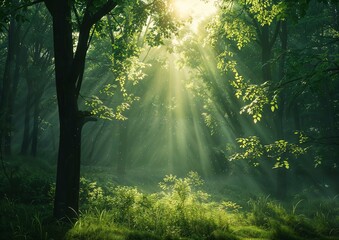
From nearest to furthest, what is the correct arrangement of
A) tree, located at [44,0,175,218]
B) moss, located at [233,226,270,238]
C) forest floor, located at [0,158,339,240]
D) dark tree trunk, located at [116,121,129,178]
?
forest floor, located at [0,158,339,240], tree, located at [44,0,175,218], moss, located at [233,226,270,238], dark tree trunk, located at [116,121,129,178]

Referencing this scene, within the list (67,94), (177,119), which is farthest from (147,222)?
(177,119)

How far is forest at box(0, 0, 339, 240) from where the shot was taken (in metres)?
8.23

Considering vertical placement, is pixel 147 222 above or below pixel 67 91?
below

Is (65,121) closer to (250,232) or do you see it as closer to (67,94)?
(67,94)

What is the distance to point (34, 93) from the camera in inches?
1072

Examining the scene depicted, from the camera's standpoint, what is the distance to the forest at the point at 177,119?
8234 millimetres

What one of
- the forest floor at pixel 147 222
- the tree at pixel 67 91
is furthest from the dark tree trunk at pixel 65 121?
the forest floor at pixel 147 222

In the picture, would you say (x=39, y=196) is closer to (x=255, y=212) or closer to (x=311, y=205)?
(x=255, y=212)

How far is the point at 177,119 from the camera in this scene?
116ft

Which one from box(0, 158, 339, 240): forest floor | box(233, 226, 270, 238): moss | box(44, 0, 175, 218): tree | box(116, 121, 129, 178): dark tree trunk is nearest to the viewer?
box(0, 158, 339, 240): forest floor

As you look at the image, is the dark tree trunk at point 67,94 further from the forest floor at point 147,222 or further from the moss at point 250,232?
the moss at point 250,232

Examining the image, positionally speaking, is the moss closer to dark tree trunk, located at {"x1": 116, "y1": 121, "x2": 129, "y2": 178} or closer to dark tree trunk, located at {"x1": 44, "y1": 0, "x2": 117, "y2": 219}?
dark tree trunk, located at {"x1": 44, "y1": 0, "x2": 117, "y2": 219}

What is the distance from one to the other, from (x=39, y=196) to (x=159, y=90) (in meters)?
20.2

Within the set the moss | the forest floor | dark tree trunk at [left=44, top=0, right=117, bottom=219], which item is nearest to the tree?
dark tree trunk at [left=44, top=0, right=117, bottom=219]
